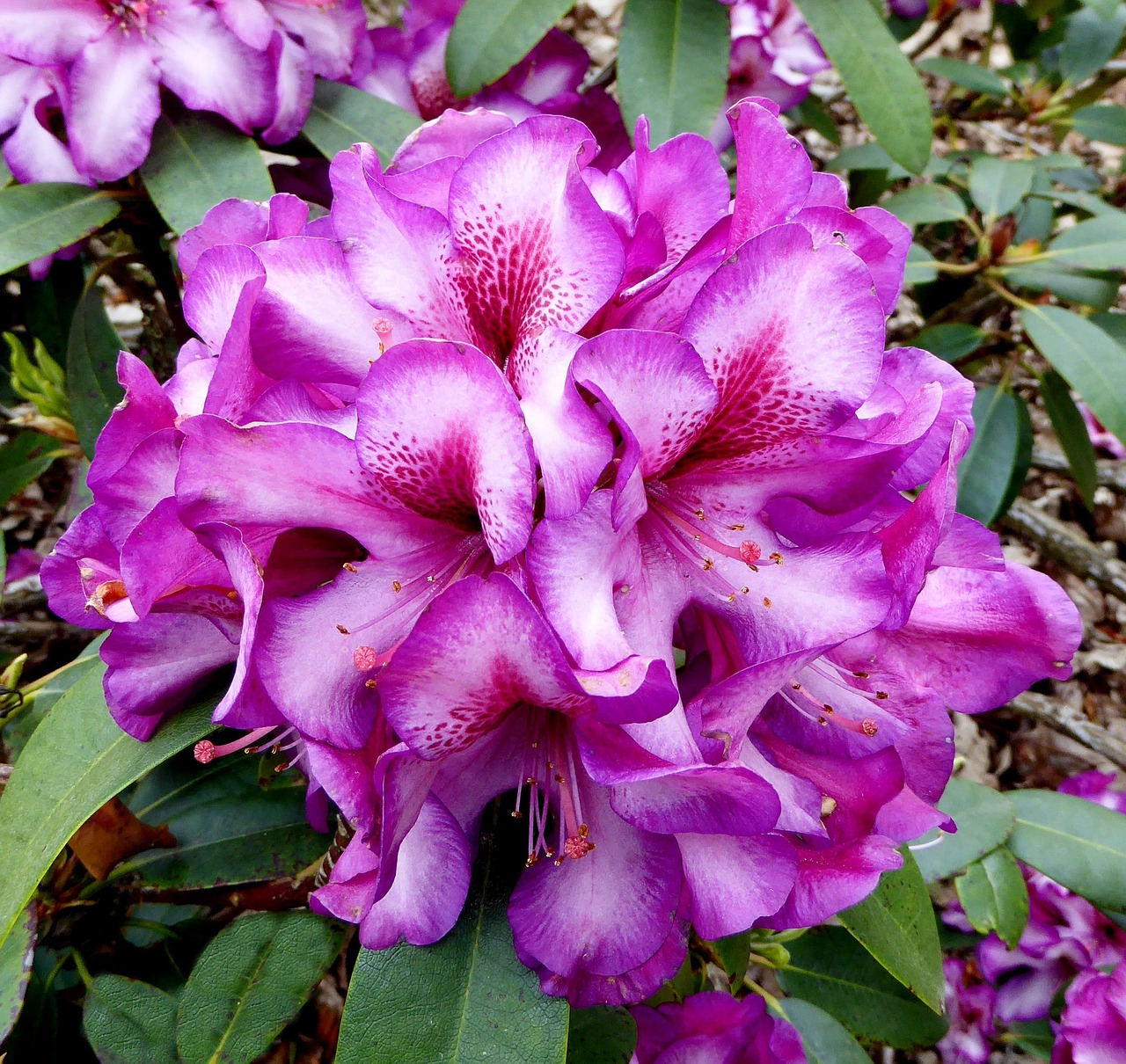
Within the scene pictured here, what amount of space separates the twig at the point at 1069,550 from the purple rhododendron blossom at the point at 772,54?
1.02 meters

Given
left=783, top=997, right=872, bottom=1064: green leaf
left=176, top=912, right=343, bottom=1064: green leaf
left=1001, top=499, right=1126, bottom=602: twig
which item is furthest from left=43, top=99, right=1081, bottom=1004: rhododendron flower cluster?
left=1001, top=499, right=1126, bottom=602: twig

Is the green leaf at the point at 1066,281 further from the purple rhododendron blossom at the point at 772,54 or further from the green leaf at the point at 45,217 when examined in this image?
the green leaf at the point at 45,217

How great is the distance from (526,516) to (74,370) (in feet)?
3.51

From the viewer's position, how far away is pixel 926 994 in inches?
35.1

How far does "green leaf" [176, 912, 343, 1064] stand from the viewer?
86 centimetres

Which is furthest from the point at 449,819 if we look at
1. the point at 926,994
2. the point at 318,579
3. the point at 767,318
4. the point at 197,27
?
the point at 197,27

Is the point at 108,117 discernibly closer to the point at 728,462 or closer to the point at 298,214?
the point at 298,214

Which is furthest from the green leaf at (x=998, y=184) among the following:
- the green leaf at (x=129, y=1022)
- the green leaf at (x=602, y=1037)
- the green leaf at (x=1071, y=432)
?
the green leaf at (x=129, y=1022)

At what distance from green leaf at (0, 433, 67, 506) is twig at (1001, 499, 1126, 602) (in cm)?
190

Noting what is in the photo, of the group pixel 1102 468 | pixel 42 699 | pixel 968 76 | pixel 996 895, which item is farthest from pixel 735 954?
pixel 968 76

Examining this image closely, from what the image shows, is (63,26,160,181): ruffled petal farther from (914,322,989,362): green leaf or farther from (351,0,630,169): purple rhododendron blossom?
(914,322,989,362): green leaf

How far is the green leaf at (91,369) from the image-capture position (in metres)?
1.27

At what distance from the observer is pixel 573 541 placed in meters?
0.54

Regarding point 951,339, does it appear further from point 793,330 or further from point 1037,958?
point 793,330
